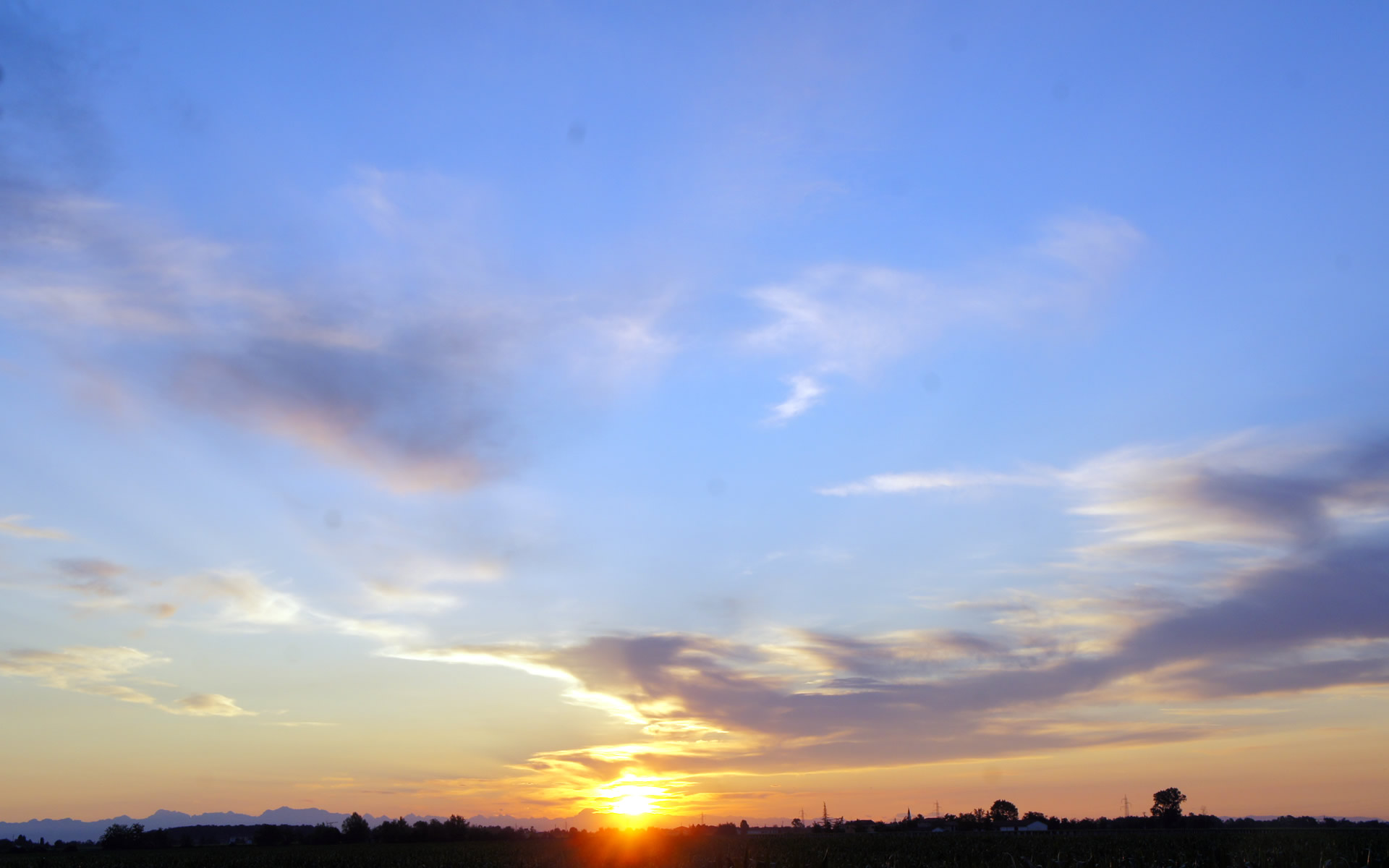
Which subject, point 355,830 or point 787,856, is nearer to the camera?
point 787,856

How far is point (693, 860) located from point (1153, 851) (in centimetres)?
4758

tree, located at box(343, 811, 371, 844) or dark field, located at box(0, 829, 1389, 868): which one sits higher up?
dark field, located at box(0, 829, 1389, 868)

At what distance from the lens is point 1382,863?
2173 centimetres

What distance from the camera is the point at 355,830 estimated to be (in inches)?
6073

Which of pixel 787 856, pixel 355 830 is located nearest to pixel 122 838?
pixel 355 830

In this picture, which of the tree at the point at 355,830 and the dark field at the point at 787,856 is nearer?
the dark field at the point at 787,856

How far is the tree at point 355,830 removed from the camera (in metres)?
152

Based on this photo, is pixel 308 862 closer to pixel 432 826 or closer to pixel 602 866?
pixel 602 866

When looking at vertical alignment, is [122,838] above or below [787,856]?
below

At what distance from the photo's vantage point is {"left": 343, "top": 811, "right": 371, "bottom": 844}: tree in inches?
5994

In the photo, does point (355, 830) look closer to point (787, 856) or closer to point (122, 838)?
point (122, 838)

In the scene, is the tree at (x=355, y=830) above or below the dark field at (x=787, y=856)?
below

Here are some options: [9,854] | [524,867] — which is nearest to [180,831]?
[9,854]

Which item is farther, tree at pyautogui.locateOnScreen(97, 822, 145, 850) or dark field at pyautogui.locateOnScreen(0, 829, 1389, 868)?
tree at pyautogui.locateOnScreen(97, 822, 145, 850)
